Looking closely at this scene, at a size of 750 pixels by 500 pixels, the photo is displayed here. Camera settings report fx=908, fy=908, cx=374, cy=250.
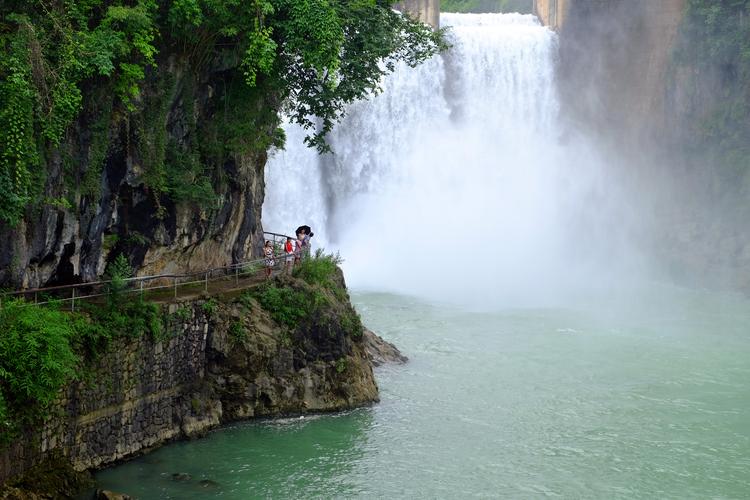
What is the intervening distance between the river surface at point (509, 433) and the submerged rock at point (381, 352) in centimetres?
42

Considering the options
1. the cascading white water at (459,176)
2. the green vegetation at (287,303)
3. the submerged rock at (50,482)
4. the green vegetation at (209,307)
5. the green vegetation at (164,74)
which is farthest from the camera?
the cascading white water at (459,176)

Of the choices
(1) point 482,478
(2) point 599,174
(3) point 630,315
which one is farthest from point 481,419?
(2) point 599,174

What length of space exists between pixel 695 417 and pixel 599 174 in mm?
28659

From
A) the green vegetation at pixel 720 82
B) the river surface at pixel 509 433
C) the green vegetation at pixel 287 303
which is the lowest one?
the river surface at pixel 509 433

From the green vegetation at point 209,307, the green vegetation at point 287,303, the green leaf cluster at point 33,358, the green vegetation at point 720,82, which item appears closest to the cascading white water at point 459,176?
the green vegetation at point 720,82

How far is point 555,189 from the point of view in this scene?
4703 centimetres

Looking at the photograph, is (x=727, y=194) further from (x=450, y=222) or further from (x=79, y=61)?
(x=79, y=61)

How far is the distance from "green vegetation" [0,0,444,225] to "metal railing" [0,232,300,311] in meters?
1.38

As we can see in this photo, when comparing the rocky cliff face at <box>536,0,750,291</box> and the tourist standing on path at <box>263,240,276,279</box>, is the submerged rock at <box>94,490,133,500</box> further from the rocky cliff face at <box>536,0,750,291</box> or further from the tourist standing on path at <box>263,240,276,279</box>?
the rocky cliff face at <box>536,0,750,291</box>

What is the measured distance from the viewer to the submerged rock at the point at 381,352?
2248 centimetres

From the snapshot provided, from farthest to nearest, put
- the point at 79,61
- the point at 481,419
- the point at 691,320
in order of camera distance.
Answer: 1. the point at 691,320
2. the point at 481,419
3. the point at 79,61

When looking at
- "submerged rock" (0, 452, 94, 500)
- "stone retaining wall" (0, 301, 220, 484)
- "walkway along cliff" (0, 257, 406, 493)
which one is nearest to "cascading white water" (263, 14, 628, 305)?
"walkway along cliff" (0, 257, 406, 493)

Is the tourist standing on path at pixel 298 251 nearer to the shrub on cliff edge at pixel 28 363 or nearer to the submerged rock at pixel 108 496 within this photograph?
the shrub on cliff edge at pixel 28 363

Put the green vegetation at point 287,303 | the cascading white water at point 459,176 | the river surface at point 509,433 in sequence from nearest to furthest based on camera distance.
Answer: the river surface at point 509,433 < the green vegetation at point 287,303 < the cascading white water at point 459,176
